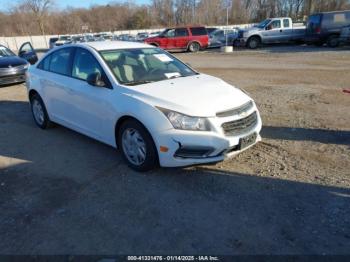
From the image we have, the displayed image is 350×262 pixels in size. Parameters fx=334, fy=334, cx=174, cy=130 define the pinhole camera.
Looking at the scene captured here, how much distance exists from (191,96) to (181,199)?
130cm

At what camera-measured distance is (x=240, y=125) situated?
4219 millimetres

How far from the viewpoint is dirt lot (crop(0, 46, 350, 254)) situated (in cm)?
303

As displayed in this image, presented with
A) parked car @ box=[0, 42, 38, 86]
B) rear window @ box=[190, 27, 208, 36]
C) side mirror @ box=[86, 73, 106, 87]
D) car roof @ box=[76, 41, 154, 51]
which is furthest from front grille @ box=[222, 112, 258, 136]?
rear window @ box=[190, 27, 208, 36]

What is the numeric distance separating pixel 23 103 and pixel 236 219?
7.61m

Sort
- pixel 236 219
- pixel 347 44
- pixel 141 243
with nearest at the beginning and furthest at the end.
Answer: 1. pixel 141 243
2. pixel 236 219
3. pixel 347 44

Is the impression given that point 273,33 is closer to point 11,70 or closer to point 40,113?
point 11,70

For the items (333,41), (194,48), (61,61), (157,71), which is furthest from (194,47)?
(157,71)

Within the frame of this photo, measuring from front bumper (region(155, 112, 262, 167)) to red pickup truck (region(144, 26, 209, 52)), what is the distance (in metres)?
21.6

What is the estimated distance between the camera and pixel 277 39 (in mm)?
25141

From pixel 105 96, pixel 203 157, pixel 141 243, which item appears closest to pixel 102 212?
pixel 141 243

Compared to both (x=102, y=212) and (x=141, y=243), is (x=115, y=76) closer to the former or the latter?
(x=102, y=212)

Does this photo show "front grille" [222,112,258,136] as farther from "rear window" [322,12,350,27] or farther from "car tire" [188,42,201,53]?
"car tire" [188,42,201,53]

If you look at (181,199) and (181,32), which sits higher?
(181,32)

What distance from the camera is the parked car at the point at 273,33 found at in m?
24.8
